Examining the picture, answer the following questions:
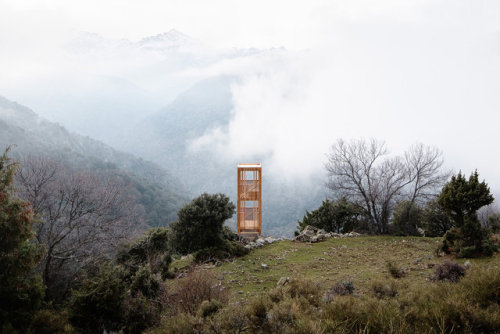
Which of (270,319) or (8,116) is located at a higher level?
(8,116)

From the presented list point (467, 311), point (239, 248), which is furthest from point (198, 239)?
point (467, 311)

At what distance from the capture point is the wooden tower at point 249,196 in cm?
1412

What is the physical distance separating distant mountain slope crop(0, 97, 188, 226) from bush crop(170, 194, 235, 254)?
28.8 metres

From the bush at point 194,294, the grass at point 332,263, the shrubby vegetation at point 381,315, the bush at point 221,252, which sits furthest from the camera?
the bush at point 221,252

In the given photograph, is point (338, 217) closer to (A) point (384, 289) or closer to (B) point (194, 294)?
(A) point (384, 289)

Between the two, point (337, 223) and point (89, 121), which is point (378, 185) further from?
point (89, 121)

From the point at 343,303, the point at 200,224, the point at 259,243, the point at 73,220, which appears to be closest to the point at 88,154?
the point at 73,220

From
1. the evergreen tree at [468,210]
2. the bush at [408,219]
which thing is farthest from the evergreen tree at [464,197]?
the bush at [408,219]

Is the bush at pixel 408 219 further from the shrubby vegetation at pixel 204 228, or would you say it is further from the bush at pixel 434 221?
the shrubby vegetation at pixel 204 228

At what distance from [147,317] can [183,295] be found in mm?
698

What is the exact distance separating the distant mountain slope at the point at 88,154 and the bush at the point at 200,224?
28.8 metres

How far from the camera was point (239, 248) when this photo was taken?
36.9 feet

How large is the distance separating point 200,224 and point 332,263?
484 cm

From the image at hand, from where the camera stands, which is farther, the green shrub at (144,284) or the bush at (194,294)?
the green shrub at (144,284)
